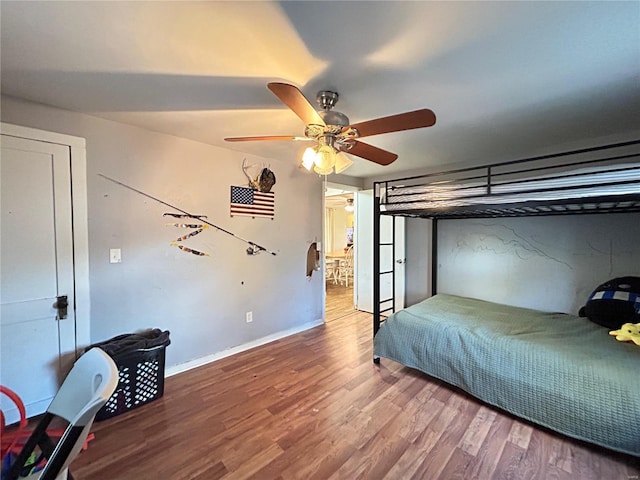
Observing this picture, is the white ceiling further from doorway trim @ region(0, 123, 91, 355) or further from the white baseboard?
the white baseboard

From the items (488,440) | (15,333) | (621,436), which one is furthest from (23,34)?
(621,436)

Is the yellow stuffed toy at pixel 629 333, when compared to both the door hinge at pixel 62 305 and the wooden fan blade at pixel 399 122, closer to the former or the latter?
the wooden fan blade at pixel 399 122

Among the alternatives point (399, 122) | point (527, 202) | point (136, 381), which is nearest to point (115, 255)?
point (136, 381)

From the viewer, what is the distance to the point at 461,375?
2264 mm

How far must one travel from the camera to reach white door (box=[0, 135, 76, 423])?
190 cm

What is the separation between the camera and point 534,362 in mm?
1956

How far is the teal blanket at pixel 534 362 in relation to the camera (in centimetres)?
166

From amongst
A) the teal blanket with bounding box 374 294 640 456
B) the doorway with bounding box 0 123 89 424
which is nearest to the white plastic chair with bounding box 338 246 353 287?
the teal blanket with bounding box 374 294 640 456

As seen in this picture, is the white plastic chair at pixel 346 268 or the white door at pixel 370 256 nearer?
the white door at pixel 370 256

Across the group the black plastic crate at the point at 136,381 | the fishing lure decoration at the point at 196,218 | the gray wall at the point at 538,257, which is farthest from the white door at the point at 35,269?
the gray wall at the point at 538,257

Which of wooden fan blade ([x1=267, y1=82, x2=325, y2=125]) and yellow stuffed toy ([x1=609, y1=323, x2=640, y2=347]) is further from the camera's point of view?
yellow stuffed toy ([x1=609, y1=323, x2=640, y2=347])

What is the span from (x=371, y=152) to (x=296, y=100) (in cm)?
80

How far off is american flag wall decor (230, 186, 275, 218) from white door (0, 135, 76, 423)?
135 cm

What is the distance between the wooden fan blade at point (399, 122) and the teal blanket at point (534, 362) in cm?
176
